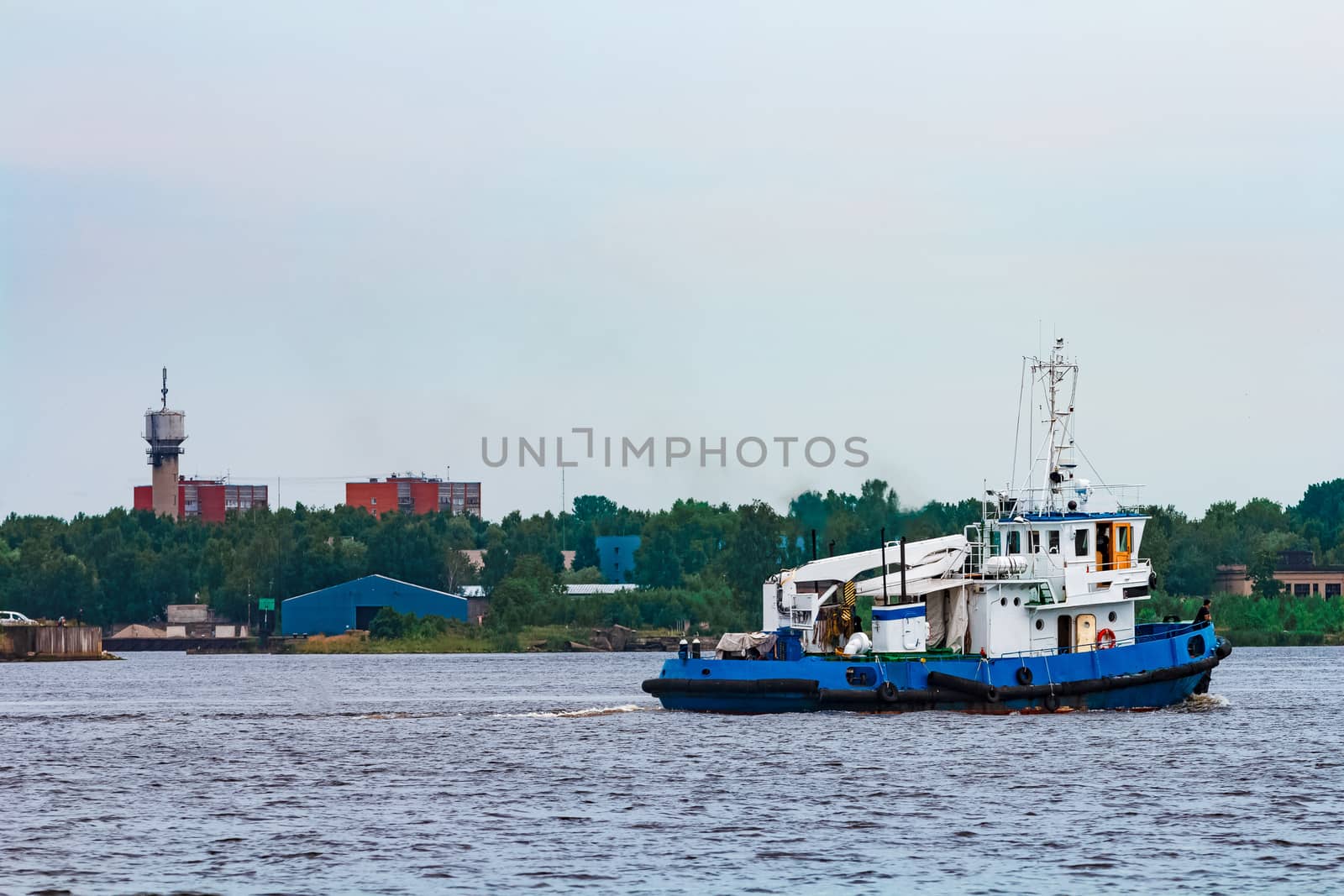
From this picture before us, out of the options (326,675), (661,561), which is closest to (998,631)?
(326,675)

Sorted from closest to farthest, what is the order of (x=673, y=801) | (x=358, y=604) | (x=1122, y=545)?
1. (x=673, y=801)
2. (x=1122, y=545)
3. (x=358, y=604)

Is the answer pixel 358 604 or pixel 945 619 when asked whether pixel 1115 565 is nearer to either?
pixel 945 619

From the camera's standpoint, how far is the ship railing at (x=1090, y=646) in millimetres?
51969

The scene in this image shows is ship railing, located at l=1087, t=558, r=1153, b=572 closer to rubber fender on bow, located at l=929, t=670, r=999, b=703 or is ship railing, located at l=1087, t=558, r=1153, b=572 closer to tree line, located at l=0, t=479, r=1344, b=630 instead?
rubber fender on bow, located at l=929, t=670, r=999, b=703

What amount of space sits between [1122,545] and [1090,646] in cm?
289

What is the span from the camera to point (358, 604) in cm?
15100

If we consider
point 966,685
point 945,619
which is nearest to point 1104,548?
point 945,619

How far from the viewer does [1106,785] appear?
39.0 m

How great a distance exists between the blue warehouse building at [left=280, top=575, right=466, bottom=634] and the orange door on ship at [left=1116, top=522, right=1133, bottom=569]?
102m

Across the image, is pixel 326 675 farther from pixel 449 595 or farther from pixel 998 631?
pixel 998 631

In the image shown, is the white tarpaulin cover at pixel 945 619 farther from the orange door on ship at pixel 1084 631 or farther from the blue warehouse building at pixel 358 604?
the blue warehouse building at pixel 358 604

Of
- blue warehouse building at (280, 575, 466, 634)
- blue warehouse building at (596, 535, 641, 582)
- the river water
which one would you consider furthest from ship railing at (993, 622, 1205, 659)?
blue warehouse building at (596, 535, 641, 582)

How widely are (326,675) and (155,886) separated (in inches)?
3106

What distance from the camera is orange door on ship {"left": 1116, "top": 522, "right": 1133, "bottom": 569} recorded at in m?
53.1
